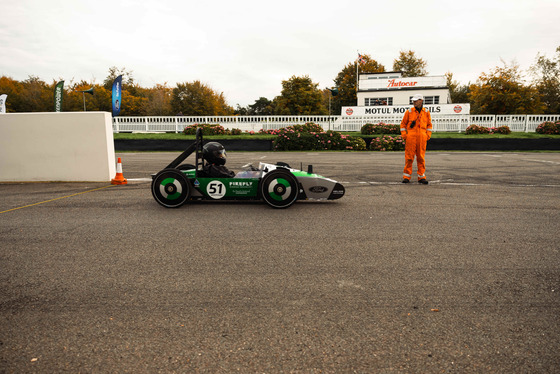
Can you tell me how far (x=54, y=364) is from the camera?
2133 mm

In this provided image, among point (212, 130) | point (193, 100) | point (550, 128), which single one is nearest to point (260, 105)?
point (193, 100)

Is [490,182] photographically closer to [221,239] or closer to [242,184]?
[242,184]

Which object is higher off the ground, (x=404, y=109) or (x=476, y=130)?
(x=404, y=109)

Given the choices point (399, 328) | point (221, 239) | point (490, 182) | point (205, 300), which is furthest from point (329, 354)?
point (490, 182)

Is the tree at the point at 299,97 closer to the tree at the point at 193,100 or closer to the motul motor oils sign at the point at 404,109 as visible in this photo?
the tree at the point at 193,100

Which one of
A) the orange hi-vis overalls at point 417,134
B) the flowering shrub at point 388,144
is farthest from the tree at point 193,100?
the orange hi-vis overalls at point 417,134

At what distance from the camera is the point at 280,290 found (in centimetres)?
309

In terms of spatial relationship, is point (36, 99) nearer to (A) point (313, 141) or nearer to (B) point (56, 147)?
(A) point (313, 141)

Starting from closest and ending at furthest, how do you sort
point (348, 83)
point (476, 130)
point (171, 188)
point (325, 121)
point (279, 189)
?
point (279, 189) < point (171, 188) < point (476, 130) < point (325, 121) < point (348, 83)

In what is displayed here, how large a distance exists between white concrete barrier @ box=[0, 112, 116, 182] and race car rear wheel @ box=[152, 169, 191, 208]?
3548 millimetres

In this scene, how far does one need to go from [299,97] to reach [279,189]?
38019 millimetres

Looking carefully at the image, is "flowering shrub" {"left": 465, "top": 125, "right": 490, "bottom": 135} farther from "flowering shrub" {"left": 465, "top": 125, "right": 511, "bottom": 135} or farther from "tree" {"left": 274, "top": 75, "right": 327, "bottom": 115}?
"tree" {"left": 274, "top": 75, "right": 327, "bottom": 115}

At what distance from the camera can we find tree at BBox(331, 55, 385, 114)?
60.4 metres

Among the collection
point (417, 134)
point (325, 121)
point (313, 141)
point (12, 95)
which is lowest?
point (417, 134)
